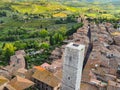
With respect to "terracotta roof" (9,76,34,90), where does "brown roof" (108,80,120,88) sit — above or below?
below

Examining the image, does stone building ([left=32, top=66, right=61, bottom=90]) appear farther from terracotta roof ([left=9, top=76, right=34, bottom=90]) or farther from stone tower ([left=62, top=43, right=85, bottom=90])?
stone tower ([left=62, top=43, right=85, bottom=90])

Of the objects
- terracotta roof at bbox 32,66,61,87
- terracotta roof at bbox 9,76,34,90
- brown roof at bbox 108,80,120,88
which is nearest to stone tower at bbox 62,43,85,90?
terracotta roof at bbox 32,66,61,87

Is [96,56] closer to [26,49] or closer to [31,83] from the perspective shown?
[31,83]

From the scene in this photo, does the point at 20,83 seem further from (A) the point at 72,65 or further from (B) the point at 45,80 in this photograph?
(A) the point at 72,65

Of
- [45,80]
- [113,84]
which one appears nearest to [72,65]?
[45,80]

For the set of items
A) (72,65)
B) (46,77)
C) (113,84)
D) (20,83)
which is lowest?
(113,84)

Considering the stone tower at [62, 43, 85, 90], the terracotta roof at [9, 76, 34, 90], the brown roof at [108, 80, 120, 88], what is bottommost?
the brown roof at [108, 80, 120, 88]

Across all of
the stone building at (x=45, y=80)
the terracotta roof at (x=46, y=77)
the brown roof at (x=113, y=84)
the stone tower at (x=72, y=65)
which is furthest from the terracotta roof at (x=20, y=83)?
the brown roof at (x=113, y=84)
